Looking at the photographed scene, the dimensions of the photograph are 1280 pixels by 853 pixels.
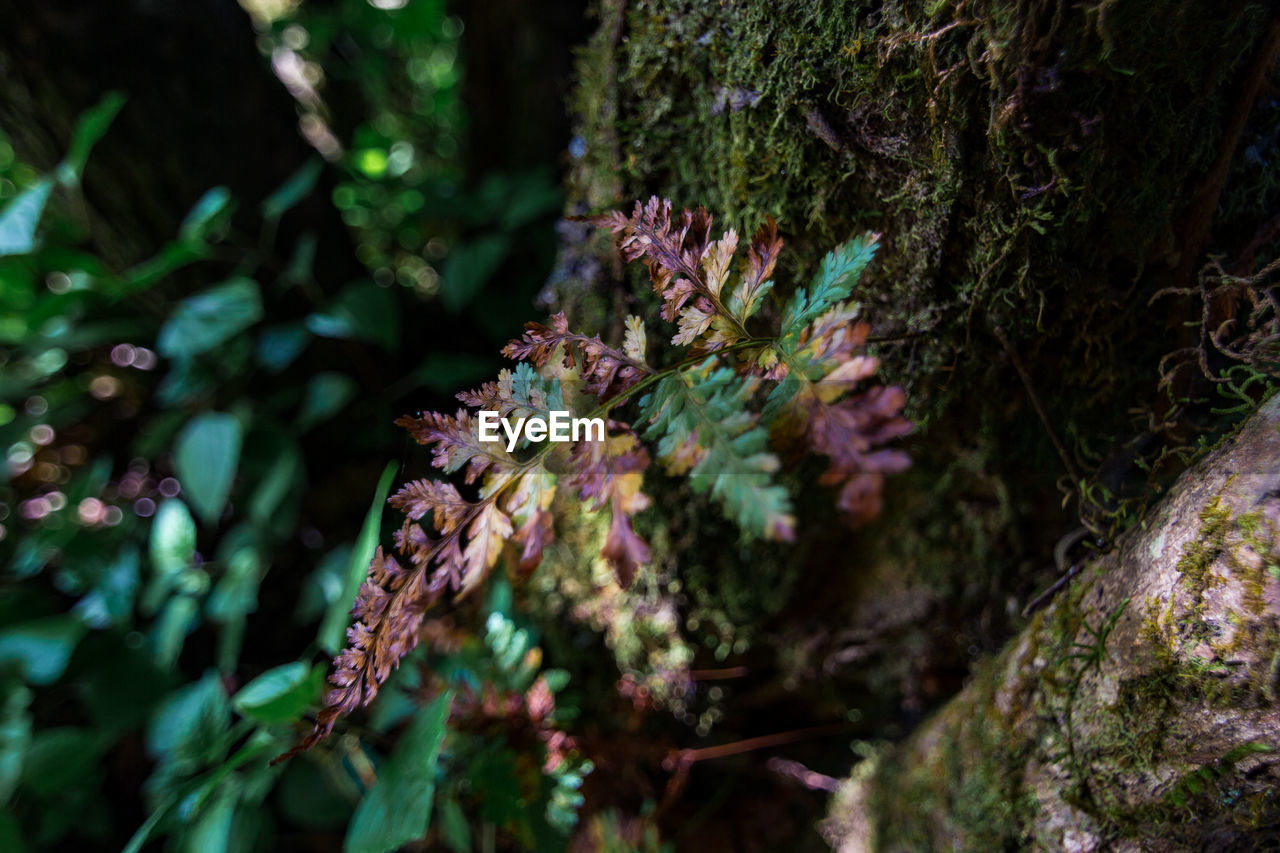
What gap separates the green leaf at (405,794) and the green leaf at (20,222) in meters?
1.30

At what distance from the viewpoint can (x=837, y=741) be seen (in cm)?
149

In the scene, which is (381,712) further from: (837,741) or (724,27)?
(724,27)

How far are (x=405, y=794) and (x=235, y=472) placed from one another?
1.22 meters

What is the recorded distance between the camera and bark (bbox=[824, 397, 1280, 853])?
61 centimetres

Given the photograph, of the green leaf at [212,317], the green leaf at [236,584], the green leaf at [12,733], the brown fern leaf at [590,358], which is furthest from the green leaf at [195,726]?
the brown fern leaf at [590,358]

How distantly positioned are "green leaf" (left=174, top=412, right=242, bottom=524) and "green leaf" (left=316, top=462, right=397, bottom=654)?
2.07 feet

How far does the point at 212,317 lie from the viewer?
1589 millimetres

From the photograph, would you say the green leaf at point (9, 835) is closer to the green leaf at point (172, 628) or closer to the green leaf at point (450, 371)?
the green leaf at point (172, 628)

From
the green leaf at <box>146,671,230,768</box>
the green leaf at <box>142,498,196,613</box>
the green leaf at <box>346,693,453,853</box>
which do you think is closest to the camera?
the green leaf at <box>346,693,453,853</box>

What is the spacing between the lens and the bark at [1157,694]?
1.99 ft

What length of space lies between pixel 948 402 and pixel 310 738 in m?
0.89

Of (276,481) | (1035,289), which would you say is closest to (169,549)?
(276,481)

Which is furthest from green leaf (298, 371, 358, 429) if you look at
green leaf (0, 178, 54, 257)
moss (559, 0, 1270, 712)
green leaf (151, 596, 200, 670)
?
moss (559, 0, 1270, 712)

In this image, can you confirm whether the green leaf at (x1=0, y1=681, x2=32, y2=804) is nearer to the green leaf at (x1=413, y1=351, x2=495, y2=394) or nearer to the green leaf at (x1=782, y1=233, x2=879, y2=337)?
the green leaf at (x1=413, y1=351, x2=495, y2=394)
